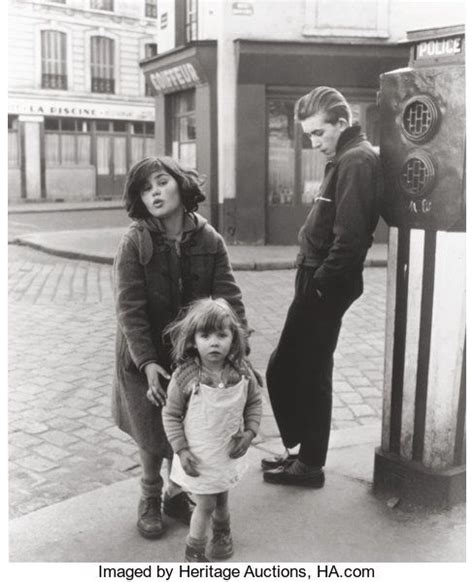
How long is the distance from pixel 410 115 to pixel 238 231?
11097 millimetres

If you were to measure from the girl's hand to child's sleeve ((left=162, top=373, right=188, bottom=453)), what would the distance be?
0.46 ft

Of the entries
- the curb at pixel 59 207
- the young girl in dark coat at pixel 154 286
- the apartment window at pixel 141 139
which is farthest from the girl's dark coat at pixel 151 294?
the apartment window at pixel 141 139

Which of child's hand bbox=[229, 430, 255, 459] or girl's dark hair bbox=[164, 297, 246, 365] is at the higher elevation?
girl's dark hair bbox=[164, 297, 246, 365]

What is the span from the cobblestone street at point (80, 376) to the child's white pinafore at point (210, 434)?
122 cm

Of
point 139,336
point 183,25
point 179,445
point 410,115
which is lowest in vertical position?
point 179,445

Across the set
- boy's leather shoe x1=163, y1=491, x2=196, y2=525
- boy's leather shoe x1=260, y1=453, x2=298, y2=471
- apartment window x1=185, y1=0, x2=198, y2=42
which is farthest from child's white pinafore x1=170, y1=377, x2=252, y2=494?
apartment window x1=185, y1=0, x2=198, y2=42

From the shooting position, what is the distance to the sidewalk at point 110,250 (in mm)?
11641

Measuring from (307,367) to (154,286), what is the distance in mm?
856

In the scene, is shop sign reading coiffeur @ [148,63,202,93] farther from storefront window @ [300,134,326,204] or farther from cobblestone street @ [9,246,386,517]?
cobblestone street @ [9,246,386,517]

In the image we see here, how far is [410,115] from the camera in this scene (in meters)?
2.97

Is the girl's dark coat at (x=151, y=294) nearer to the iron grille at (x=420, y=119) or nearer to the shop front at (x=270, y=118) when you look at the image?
the iron grille at (x=420, y=119)

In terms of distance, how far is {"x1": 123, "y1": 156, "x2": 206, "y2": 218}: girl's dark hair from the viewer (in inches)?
116
